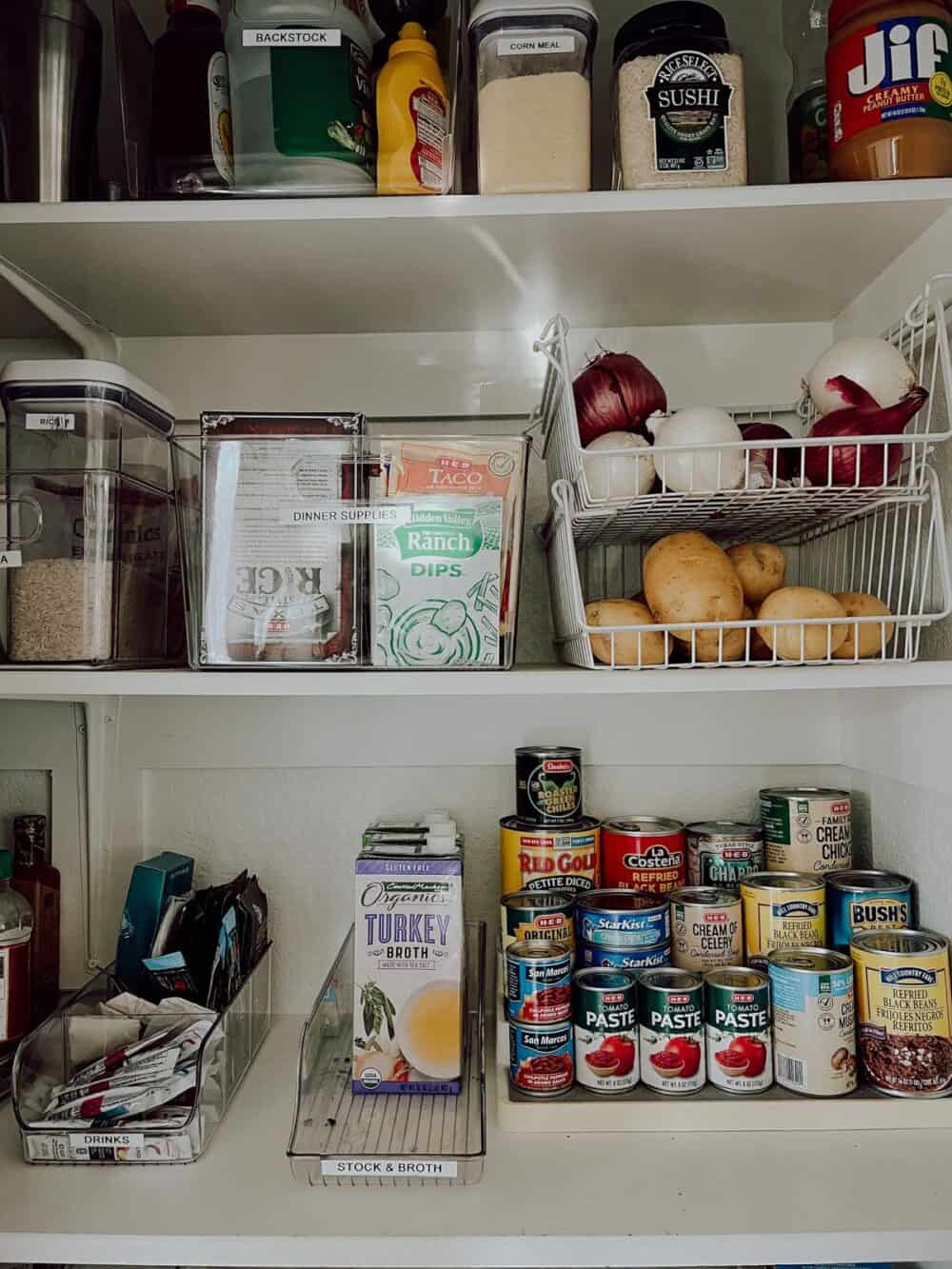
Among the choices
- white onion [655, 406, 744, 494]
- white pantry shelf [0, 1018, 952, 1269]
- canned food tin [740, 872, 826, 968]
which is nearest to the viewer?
white pantry shelf [0, 1018, 952, 1269]

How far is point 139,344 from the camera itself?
4.12 feet

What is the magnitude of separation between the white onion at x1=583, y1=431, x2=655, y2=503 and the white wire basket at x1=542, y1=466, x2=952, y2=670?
1.2 inches

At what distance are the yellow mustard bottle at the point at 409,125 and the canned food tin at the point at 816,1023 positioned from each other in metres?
0.83

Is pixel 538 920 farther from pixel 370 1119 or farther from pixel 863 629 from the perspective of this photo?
pixel 863 629

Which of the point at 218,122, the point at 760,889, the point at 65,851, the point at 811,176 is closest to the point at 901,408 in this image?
the point at 811,176

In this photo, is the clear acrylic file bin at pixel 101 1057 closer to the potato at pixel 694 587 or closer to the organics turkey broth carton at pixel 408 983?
the organics turkey broth carton at pixel 408 983

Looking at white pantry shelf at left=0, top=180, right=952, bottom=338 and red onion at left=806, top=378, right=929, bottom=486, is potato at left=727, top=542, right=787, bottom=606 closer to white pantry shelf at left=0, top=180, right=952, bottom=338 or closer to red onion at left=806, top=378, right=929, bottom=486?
red onion at left=806, top=378, right=929, bottom=486

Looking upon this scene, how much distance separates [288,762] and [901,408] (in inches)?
31.3

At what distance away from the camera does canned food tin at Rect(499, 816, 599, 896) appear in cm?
107

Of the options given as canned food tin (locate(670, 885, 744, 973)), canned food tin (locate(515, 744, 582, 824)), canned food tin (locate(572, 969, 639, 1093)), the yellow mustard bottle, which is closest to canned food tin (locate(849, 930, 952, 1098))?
canned food tin (locate(670, 885, 744, 973))

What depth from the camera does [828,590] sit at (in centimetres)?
116

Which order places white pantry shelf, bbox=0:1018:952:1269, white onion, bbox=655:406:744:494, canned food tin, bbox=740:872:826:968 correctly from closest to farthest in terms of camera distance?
white pantry shelf, bbox=0:1018:952:1269 < white onion, bbox=655:406:744:494 < canned food tin, bbox=740:872:826:968

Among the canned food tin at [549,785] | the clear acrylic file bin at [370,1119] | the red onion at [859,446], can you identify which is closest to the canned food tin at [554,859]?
the canned food tin at [549,785]

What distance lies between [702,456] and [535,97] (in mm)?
379
